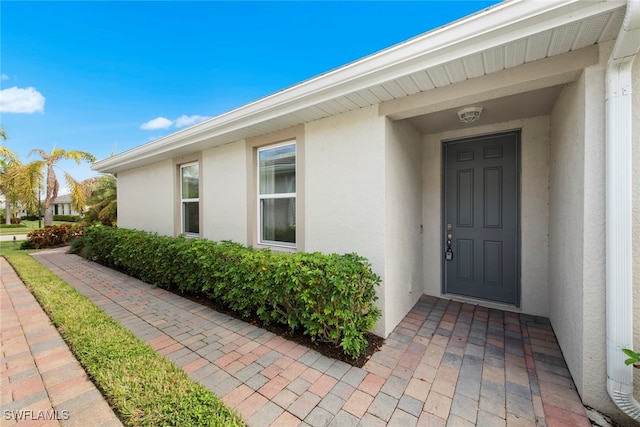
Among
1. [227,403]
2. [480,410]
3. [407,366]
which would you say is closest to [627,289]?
[480,410]

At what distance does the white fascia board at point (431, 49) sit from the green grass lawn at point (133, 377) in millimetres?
3121

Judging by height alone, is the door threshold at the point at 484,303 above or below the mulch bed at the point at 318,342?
above

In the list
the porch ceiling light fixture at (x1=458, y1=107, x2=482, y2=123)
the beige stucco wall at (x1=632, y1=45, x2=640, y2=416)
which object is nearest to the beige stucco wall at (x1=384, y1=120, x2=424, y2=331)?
the porch ceiling light fixture at (x1=458, y1=107, x2=482, y2=123)

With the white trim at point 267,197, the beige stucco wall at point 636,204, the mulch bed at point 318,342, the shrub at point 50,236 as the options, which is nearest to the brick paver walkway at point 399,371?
the mulch bed at point 318,342

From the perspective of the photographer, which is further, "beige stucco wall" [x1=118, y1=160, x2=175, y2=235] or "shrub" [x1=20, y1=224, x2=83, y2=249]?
"shrub" [x1=20, y1=224, x2=83, y2=249]

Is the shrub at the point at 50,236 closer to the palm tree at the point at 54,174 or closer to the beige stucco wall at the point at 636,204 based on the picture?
the palm tree at the point at 54,174

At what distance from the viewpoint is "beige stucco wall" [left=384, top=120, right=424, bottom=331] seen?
3080mm

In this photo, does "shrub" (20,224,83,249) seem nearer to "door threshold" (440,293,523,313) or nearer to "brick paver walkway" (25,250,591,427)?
"brick paver walkway" (25,250,591,427)

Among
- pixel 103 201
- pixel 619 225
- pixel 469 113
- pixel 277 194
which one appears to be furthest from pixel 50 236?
pixel 619 225

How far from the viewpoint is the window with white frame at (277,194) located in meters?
4.09

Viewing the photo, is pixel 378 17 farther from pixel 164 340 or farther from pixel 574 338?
pixel 164 340

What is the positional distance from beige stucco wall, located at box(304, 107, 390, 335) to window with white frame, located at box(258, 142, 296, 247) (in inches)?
18.1

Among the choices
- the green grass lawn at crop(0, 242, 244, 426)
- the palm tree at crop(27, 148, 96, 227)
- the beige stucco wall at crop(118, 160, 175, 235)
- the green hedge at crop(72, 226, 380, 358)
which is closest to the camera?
the green grass lawn at crop(0, 242, 244, 426)

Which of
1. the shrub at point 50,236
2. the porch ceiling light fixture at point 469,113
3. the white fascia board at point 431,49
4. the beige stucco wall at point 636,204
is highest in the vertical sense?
the white fascia board at point 431,49
